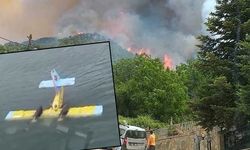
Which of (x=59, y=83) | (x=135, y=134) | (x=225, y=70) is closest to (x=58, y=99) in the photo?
(x=59, y=83)

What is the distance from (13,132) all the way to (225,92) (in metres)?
12.3

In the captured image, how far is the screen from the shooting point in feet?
53.0

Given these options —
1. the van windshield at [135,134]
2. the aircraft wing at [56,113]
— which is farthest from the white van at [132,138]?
the aircraft wing at [56,113]

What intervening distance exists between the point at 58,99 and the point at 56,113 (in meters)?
0.43

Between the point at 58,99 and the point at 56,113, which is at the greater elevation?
the point at 58,99

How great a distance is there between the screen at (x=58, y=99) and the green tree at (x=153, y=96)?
39131 millimetres

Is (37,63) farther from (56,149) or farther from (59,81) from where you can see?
(56,149)

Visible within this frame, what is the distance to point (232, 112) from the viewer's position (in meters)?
25.1

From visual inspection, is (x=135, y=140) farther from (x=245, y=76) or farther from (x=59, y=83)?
(x=59, y=83)

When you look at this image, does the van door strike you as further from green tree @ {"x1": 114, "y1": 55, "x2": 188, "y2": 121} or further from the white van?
green tree @ {"x1": 114, "y1": 55, "x2": 188, "y2": 121}

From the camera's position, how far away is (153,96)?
187 feet

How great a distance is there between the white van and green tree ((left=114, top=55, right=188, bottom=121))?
28.1 meters

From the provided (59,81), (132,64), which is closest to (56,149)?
(59,81)

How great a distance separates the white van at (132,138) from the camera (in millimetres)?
26062
